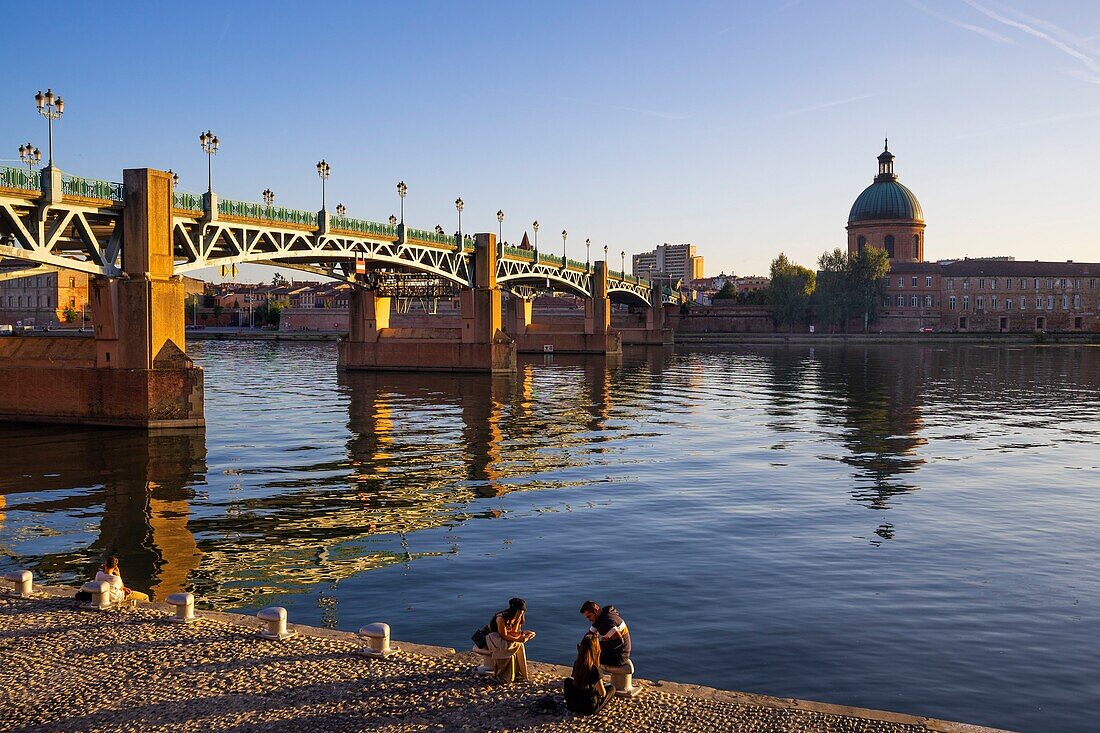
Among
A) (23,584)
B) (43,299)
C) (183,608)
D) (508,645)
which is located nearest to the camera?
(508,645)

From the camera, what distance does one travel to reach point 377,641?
11992 millimetres

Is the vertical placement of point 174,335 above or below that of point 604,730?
above

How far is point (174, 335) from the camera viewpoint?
39.8 metres

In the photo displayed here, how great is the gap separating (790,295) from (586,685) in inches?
6194

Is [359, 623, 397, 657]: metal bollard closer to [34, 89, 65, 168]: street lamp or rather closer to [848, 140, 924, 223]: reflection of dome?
[34, 89, 65, 168]: street lamp

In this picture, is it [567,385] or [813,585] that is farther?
[567,385]

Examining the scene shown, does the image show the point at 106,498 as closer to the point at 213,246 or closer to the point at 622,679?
the point at 622,679

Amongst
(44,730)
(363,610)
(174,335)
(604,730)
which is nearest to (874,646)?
(604,730)

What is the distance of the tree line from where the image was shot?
15388 cm

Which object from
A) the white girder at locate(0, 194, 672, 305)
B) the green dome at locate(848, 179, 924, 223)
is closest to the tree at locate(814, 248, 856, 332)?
the green dome at locate(848, 179, 924, 223)

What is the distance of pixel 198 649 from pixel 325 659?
1660mm

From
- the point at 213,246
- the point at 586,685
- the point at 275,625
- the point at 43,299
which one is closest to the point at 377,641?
the point at 275,625

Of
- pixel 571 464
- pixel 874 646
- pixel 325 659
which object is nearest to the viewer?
pixel 325 659

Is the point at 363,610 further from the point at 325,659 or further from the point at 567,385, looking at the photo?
the point at 567,385
